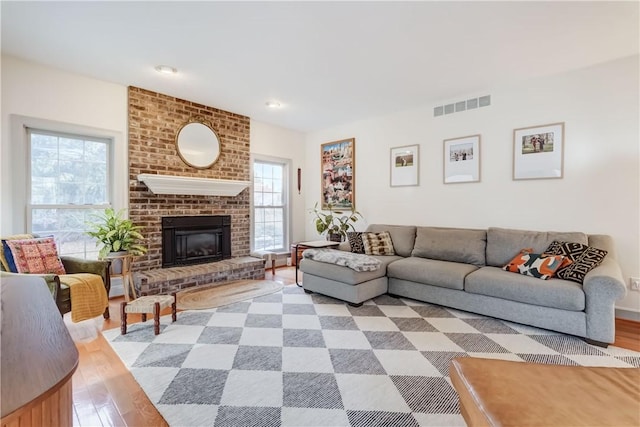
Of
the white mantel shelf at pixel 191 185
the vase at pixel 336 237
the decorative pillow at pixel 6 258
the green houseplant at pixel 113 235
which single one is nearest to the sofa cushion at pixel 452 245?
the vase at pixel 336 237

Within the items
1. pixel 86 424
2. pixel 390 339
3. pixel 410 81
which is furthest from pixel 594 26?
pixel 86 424

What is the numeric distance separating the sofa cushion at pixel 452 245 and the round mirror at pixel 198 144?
330 cm

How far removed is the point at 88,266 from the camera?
3.05 meters

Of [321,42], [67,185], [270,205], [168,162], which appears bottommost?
[270,205]

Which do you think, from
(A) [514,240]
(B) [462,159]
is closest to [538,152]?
(B) [462,159]

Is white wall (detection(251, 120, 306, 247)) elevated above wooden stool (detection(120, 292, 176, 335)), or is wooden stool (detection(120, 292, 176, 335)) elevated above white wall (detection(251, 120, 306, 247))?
white wall (detection(251, 120, 306, 247))

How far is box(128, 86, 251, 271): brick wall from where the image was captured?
12.7 feet

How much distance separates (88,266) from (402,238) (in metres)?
3.74

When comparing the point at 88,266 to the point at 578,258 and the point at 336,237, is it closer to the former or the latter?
the point at 336,237

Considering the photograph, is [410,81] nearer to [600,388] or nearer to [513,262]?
[513,262]

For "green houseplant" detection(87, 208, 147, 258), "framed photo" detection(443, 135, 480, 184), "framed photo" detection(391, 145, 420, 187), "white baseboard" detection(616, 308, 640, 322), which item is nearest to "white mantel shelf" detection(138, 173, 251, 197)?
"green houseplant" detection(87, 208, 147, 258)

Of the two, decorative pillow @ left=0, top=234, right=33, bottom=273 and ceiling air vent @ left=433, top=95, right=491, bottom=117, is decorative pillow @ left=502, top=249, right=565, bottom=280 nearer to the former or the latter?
ceiling air vent @ left=433, top=95, right=491, bottom=117

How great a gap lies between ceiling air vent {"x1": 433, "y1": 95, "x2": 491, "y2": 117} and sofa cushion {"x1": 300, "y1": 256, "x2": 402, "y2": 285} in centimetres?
215

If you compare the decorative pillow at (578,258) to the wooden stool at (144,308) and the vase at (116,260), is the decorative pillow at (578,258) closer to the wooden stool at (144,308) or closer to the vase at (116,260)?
the wooden stool at (144,308)
